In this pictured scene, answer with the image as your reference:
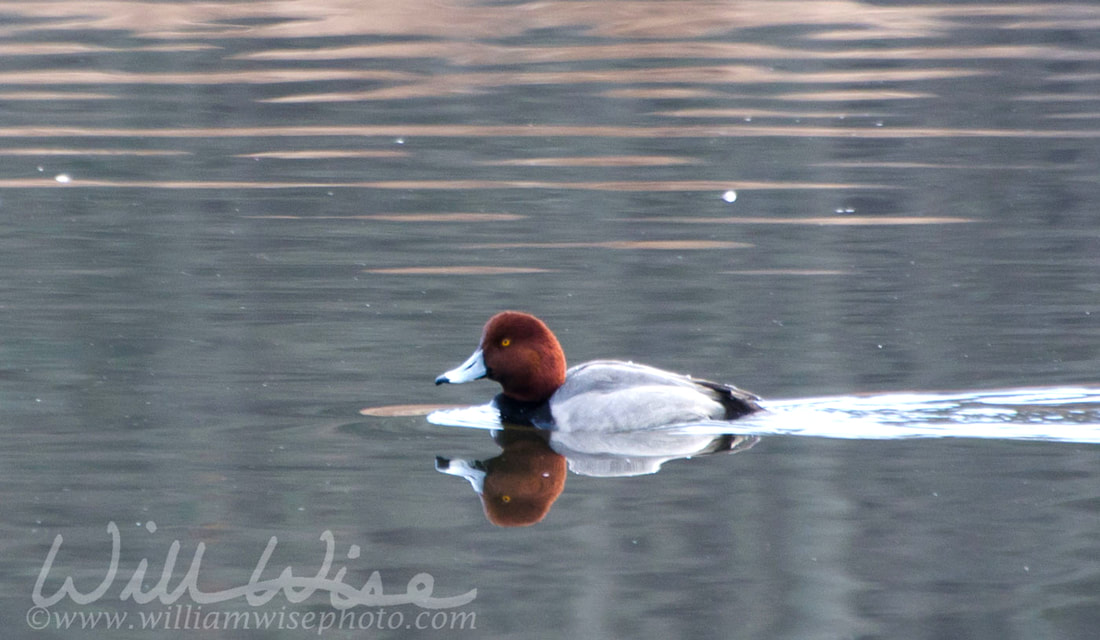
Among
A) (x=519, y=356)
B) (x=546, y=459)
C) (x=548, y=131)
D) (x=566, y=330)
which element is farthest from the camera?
(x=548, y=131)

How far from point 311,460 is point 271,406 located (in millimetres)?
883

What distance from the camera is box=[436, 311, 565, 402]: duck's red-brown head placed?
8125 millimetres

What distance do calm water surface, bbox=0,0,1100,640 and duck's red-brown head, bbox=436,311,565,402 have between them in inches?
17.5

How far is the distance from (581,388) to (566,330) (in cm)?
149

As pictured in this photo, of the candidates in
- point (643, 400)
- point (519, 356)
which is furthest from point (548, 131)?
point (643, 400)

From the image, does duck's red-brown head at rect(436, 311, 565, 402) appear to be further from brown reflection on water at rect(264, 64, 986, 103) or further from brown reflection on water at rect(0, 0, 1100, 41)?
brown reflection on water at rect(0, 0, 1100, 41)

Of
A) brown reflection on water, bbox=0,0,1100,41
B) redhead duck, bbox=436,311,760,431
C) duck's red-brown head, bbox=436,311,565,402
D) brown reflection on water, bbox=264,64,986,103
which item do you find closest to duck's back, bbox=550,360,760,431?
redhead duck, bbox=436,311,760,431

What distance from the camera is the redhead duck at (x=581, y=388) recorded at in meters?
7.79

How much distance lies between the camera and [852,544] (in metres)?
6.17

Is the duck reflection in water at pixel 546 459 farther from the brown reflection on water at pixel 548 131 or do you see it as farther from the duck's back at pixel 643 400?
the brown reflection on water at pixel 548 131

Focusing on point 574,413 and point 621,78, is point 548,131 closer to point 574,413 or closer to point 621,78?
point 621,78

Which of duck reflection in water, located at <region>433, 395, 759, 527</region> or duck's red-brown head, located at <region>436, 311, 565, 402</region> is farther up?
duck's red-brown head, located at <region>436, 311, 565, 402</region>

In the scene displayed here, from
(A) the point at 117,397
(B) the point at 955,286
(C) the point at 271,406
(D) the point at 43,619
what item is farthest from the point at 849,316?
(D) the point at 43,619

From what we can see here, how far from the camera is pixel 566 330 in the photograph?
30.9 ft
